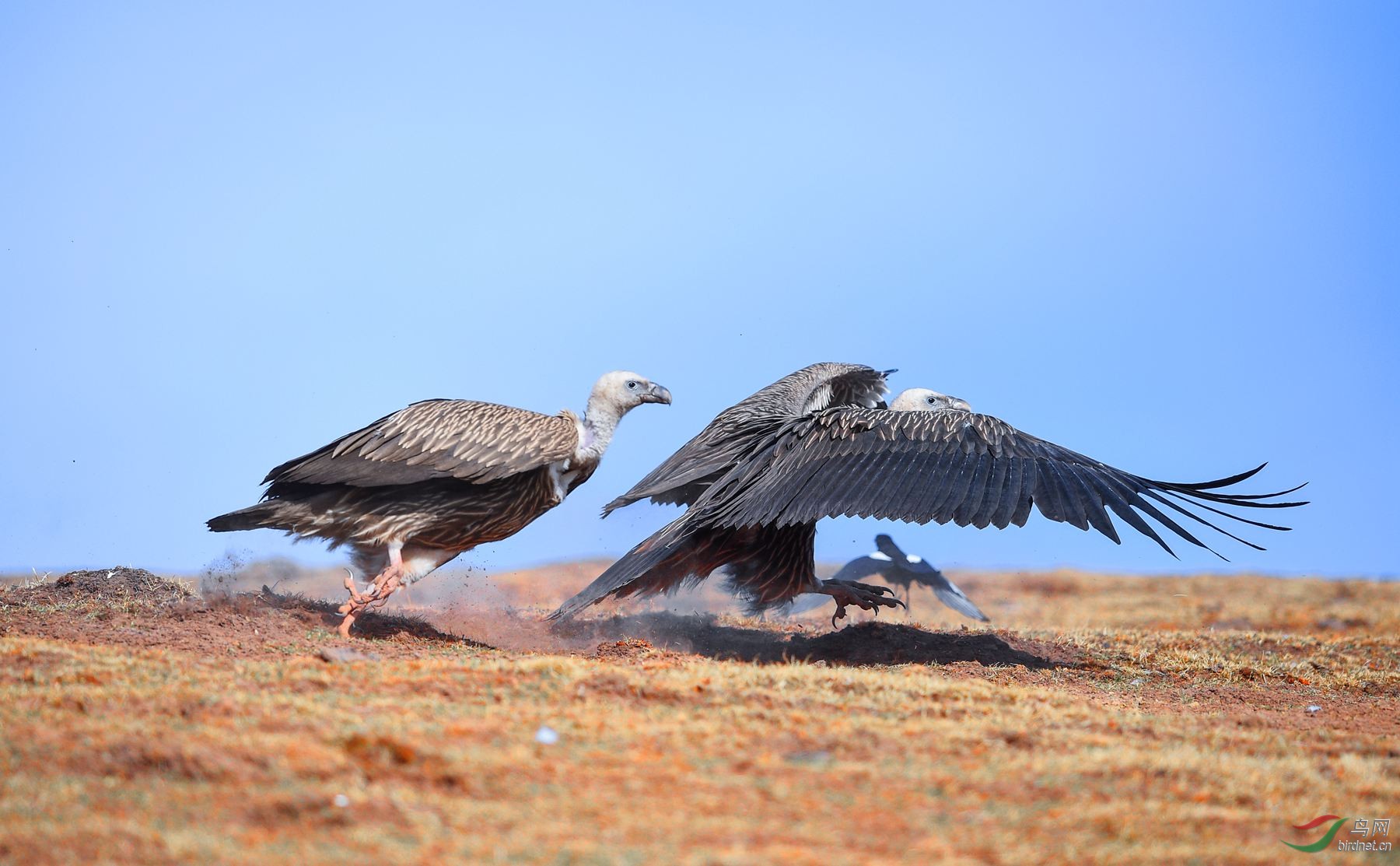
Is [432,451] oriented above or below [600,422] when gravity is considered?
below

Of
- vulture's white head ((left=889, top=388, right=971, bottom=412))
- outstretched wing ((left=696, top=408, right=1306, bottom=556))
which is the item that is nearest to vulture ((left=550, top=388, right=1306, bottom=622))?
outstretched wing ((left=696, top=408, right=1306, bottom=556))

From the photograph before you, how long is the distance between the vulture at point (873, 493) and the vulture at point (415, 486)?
92cm

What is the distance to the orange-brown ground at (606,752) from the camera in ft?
11.2

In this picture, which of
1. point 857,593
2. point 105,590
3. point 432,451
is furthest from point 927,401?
point 105,590

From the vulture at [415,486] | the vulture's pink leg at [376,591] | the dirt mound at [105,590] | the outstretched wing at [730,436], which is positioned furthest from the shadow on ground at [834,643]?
the dirt mound at [105,590]

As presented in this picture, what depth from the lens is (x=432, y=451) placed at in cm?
771

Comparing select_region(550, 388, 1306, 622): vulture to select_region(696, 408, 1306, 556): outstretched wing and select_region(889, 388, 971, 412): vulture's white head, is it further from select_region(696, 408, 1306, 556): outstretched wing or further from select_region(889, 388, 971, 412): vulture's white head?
select_region(889, 388, 971, 412): vulture's white head

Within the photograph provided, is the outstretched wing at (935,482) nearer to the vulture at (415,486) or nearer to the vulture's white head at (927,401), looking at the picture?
the vulture at (415,486)

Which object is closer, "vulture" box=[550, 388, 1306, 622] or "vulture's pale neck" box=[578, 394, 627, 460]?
"vulture" box=[550, 388, 1306, 622]

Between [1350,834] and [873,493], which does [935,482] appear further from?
[1350,834]

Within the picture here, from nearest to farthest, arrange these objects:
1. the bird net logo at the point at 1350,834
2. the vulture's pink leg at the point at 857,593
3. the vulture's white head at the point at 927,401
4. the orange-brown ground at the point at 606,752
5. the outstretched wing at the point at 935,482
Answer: the orange-brown ground at the point at 606,752, the bird net logo at the point at 1350,834, the outstretched wing at the point at 935,482, the vulture's pink leg at the point at 857,593, the vulture's white head at the point at 927,401

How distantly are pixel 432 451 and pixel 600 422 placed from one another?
1.26 metres

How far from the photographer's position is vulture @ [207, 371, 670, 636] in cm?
766

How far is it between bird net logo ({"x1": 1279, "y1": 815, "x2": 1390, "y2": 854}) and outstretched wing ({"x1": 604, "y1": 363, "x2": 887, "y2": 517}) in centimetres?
491
